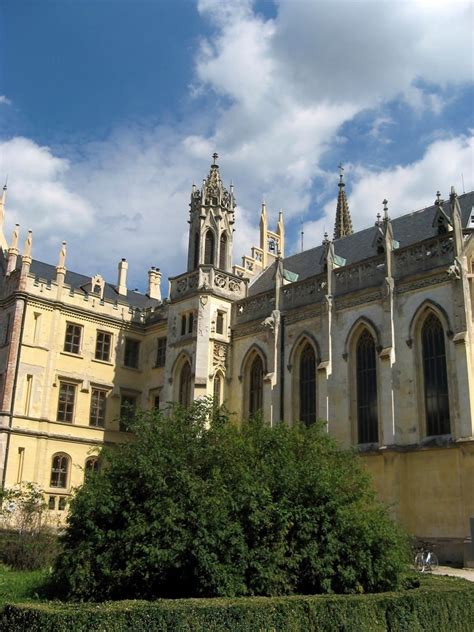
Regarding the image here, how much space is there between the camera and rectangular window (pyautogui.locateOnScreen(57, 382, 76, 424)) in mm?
37375

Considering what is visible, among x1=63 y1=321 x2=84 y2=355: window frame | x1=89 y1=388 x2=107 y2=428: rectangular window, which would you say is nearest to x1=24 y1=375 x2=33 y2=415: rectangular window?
x1=63 y1=321 x2=84 y2=355: window frame

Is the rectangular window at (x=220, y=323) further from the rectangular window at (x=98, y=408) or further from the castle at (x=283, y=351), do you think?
the rectangular window at (x=98, y=408)

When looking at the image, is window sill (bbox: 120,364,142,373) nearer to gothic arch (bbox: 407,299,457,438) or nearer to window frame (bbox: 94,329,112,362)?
window frame (bbox: 94,329,112,362)

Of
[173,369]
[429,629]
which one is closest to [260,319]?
[173,369]

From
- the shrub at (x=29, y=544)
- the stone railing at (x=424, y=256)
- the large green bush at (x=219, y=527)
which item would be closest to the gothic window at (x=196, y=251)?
the stone railing at (x=424, y=256)

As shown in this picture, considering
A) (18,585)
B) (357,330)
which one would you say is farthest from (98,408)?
(18,585)

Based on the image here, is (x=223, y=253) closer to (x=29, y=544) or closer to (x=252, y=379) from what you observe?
(x=252, y=379)

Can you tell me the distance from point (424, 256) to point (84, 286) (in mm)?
23769

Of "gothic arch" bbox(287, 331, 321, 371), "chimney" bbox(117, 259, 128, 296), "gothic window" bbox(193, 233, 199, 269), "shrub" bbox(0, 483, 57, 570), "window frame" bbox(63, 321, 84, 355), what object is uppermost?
"chimney" bbox(117, 259, 128, 296)

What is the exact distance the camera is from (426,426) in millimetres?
26516

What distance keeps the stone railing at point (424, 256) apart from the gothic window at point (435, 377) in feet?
7.03

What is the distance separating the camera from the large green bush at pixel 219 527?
14.1 meters

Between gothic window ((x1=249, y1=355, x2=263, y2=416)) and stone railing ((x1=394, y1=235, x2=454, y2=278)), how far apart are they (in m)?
8.97

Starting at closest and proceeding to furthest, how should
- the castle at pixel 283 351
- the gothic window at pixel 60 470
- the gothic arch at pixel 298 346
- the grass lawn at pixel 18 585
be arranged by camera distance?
the grass lawn at pixel 18 585
the castle at pixel 283 351
the gothic arch at pixel 298 346
the gothic window at pixel 60 470
